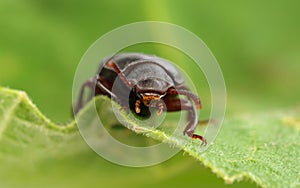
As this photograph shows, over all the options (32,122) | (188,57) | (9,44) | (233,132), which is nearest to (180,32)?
(188,57)

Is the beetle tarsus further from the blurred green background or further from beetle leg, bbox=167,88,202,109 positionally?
the blurred green background

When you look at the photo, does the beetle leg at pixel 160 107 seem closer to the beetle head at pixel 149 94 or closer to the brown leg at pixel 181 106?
the beetle head at pixel 149 94

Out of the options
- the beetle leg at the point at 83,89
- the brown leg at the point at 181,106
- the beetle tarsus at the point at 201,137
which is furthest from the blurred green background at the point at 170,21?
the beetle tarsus at the point at 201,137

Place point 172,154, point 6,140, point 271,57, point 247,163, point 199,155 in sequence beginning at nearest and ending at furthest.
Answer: point 199,155 → point 247,163 → point 6,140 → point 172,154 → point 271,57

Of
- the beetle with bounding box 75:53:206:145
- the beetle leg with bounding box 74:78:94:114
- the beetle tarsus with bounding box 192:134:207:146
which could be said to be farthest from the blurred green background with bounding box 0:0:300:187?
the beetle tarsus with bounding box 192:134:207:146

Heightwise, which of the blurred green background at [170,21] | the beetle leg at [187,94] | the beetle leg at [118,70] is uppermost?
the blurred green background at [170,21]

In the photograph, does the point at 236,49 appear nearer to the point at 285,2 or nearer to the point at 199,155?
the point at 285,2
